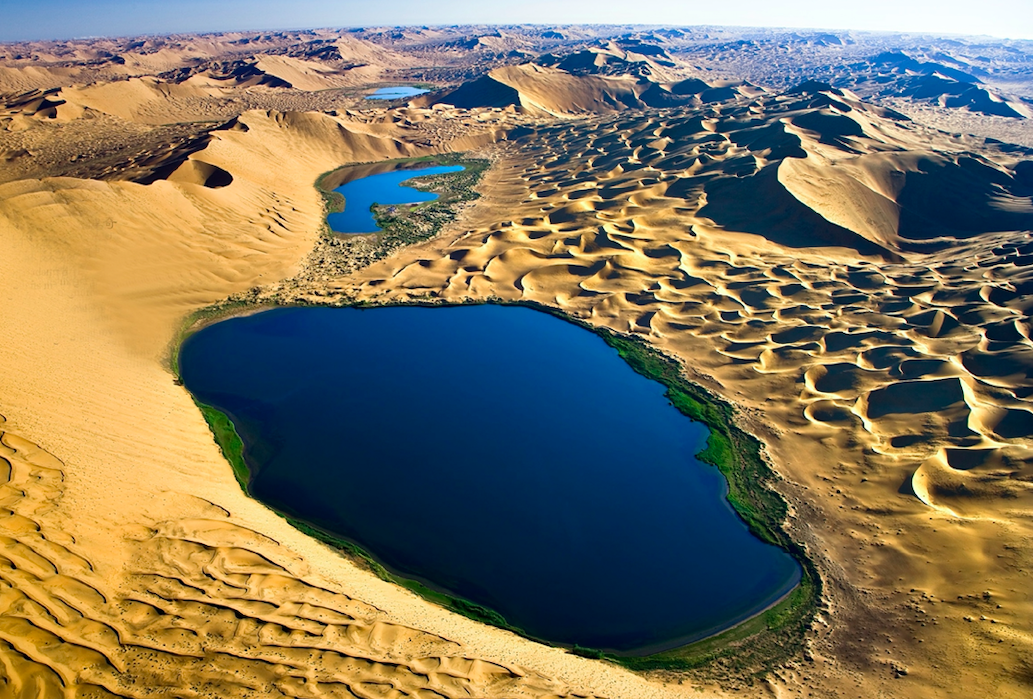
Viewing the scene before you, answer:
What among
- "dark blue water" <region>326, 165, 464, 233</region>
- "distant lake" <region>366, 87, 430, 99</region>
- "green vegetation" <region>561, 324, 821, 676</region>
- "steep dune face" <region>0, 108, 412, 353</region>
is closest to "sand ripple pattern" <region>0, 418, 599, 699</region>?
"green vegetation" <region>561, 324, 821, 676</region>

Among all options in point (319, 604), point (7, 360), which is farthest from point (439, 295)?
point (319, 604)

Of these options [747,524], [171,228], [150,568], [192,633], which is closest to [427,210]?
[171,228]

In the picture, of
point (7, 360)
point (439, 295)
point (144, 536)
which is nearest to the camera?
point (144, 536)

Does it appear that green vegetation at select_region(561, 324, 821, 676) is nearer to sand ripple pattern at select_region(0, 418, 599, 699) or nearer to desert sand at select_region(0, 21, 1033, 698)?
desert sand at select_region(0, 21, 1033, 698)

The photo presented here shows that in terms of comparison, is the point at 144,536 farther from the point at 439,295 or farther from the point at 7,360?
the point at 439,295

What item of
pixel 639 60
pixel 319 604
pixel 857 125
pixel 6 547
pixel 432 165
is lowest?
pixel 319 604

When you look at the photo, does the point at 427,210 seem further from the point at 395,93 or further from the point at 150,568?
the point at 395,93
